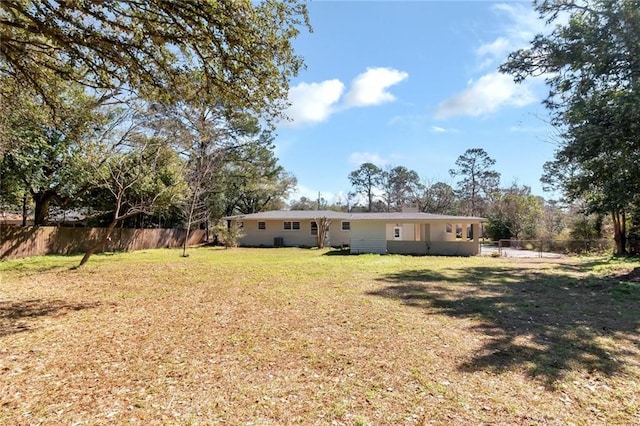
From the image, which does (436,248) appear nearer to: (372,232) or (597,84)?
(372,232)

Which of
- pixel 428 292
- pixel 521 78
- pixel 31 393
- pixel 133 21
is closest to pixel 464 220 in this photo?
pixel 521 78

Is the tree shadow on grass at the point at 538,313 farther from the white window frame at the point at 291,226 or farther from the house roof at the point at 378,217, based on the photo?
the white window frame at the point at 291,226

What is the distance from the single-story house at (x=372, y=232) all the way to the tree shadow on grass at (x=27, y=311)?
52.1ft

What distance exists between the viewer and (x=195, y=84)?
6.70m

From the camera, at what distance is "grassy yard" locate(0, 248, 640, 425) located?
3.19 m

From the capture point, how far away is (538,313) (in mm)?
6961

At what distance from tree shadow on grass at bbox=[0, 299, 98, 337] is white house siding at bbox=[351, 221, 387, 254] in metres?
15.9

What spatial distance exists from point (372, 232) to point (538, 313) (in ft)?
49.1

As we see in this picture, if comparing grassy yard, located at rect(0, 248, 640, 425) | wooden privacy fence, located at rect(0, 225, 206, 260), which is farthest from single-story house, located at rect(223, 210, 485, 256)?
grassy yard, located at rect(0, 248, 640, 425)

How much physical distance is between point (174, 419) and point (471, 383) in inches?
113

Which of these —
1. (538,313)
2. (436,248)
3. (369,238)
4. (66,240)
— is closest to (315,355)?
(538,313)

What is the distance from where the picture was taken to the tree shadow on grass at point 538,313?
443cm

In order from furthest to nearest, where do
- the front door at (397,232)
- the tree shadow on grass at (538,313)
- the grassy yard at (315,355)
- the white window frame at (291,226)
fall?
1. the front door at (397,232)
2. the white window frame at (291,226)
3. the tree shadow on grass at (538,313)
4. the grassy yard at (315,355)

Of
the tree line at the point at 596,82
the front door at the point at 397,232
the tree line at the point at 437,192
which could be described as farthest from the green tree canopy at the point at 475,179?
the tree line at the point at 596,82
